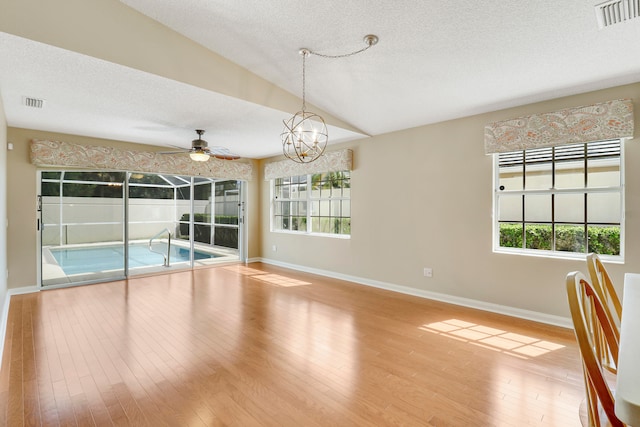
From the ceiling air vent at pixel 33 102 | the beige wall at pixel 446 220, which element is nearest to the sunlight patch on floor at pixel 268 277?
the beige wall at pixel 446 220

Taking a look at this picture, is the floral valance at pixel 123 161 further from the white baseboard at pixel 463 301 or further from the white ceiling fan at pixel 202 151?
the white baseboard at pixel 463 301

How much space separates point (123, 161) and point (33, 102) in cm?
199

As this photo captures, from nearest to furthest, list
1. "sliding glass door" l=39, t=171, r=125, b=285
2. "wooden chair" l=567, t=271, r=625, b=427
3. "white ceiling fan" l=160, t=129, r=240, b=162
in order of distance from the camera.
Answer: "wooden chair" l=567, t=271, r=625, b=427
"white ceiling fan" l=160, t=129, r=240, b=162
"sliding glass door" l=39, t=171, r=125, b=285

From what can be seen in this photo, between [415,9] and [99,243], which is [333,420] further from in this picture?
[99,243]

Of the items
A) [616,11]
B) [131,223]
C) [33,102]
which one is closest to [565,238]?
[616,11]

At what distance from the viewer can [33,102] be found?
3.55 metres

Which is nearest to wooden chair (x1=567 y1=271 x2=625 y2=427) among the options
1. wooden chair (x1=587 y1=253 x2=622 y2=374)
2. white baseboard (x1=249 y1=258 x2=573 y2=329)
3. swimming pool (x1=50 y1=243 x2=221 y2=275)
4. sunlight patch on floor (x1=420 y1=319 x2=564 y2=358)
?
wooden chair (x1=587 y1=253 x2=622 y2=374)

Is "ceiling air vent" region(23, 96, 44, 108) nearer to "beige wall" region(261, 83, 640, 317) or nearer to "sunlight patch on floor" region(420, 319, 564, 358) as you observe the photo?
"beige wall" region(261, 83, 640, 317)

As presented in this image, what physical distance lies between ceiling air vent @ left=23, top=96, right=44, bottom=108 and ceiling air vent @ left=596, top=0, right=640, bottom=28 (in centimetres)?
526

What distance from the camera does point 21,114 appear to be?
4.02 m

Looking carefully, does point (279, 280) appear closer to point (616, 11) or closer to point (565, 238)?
point (565, 238)

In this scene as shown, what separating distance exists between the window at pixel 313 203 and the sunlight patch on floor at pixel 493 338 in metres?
2.58

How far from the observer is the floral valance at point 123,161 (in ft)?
15.8

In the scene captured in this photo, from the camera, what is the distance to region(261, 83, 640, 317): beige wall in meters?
3.49
